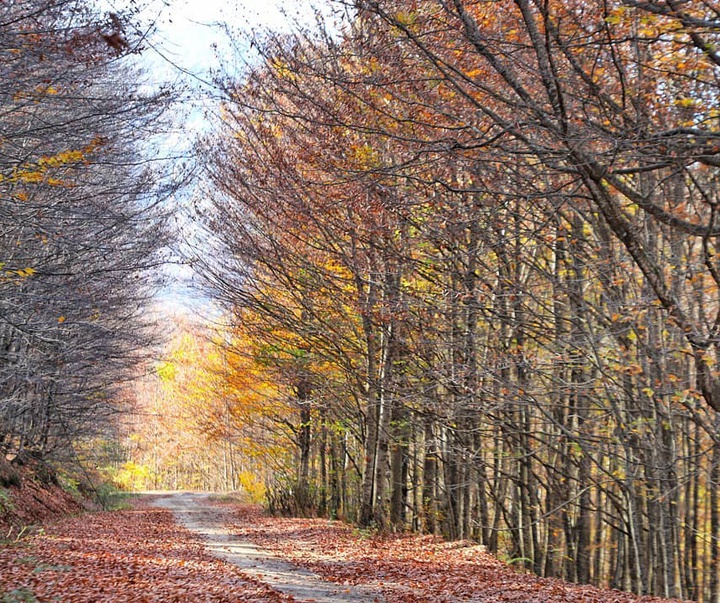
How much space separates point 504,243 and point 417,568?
511 centimetres

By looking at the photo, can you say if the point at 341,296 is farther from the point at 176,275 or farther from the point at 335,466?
the point at 335,466

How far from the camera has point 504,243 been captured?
9055 millimetres

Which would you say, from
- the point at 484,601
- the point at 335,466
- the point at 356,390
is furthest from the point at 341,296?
the point at 335,466

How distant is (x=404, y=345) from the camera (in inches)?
476

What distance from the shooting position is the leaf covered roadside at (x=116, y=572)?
7.57 meters

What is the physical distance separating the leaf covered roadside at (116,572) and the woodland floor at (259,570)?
0.01 m

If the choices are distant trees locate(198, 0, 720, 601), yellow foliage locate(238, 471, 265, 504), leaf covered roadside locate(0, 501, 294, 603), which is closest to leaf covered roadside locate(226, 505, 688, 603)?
distant trees locate(198, 0, 720, 601)

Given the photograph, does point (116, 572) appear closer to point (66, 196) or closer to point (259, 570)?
point (259, 570)

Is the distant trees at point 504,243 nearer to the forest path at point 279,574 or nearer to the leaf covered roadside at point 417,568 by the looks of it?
the leaf covered roadside at point 417,568

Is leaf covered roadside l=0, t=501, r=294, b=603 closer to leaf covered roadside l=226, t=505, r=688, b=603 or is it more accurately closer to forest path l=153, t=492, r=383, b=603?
forest path l=153, t=492, r=383, b=603

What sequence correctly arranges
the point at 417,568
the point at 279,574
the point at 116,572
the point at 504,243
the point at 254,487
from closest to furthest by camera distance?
the point at 504,243 → the point at 116,572 → the point at 279,574 → the point at 417,568 → the point at 254,487

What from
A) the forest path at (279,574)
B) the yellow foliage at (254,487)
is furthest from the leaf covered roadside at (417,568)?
the yellow foliage at (254,487)

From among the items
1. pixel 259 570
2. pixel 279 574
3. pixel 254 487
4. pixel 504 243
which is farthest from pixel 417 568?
pixel 254 487

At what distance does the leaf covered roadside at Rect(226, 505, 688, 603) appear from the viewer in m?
8.33
